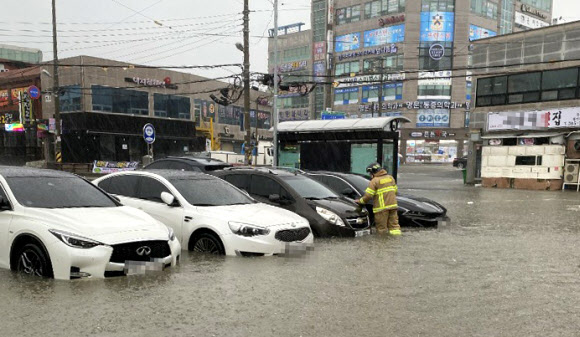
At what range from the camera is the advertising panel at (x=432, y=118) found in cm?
6150

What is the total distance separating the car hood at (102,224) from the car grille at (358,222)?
12.7 ft

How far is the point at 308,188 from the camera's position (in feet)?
30.0

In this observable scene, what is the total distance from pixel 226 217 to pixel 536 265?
4.65 m

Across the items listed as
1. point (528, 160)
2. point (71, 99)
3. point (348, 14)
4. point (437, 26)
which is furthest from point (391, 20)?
point (71, 99)

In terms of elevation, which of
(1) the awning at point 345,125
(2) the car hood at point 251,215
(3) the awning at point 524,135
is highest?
(1) the awning at point 345,125

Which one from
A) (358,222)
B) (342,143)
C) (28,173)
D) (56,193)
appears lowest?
(358,222)

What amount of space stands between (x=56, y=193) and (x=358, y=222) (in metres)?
5.20

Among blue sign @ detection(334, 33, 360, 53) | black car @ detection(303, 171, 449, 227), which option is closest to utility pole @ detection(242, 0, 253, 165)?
black car @ detection(303, 171, 449, 227)

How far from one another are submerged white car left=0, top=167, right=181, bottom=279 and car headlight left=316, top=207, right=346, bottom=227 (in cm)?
322

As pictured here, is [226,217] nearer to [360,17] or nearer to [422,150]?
[422,150]

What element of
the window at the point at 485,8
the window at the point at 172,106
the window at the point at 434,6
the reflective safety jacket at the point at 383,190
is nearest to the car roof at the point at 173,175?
the reflective safety jacket at the point at 383,190

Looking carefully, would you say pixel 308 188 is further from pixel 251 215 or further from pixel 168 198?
pixel 168 198

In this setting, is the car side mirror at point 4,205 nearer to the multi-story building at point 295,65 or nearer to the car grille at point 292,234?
the car grille at point 292,234

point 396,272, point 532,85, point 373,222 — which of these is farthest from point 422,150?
point 396,272
